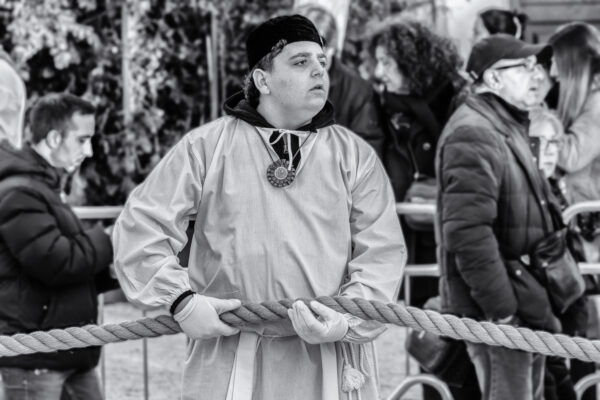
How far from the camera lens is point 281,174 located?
3.32 metres

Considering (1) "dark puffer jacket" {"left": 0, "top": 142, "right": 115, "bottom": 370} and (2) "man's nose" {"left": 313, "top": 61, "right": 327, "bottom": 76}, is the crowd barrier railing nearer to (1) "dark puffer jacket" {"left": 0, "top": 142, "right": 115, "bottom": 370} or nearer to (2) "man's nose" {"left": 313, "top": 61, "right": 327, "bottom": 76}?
(1) "dark puffer jacket" {"left": 0, "top": 142, "right": 115, "bottom": 370}

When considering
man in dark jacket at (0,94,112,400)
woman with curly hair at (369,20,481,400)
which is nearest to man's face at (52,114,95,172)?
man in dark jacket at (0,94,112,400)

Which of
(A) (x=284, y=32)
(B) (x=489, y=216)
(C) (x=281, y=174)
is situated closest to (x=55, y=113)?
(A) (x=284, y=32)

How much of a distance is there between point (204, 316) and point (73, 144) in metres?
1.67

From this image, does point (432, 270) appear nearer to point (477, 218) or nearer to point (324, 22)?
point (477, 218)

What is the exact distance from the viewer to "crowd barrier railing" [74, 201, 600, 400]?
502cm

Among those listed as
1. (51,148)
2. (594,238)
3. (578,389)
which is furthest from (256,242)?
(594,238)

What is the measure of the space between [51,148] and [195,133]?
1.30 meters

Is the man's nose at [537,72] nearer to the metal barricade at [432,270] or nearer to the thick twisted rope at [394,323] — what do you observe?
the metal barricade at [432,270]

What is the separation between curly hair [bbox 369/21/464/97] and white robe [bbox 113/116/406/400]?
9.30ft

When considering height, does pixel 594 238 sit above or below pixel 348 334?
below

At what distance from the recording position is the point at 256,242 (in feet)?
10.8

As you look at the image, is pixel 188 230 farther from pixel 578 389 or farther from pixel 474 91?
pixel 578 389

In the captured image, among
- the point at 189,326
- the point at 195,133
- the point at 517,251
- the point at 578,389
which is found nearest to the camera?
the point at 189,326
